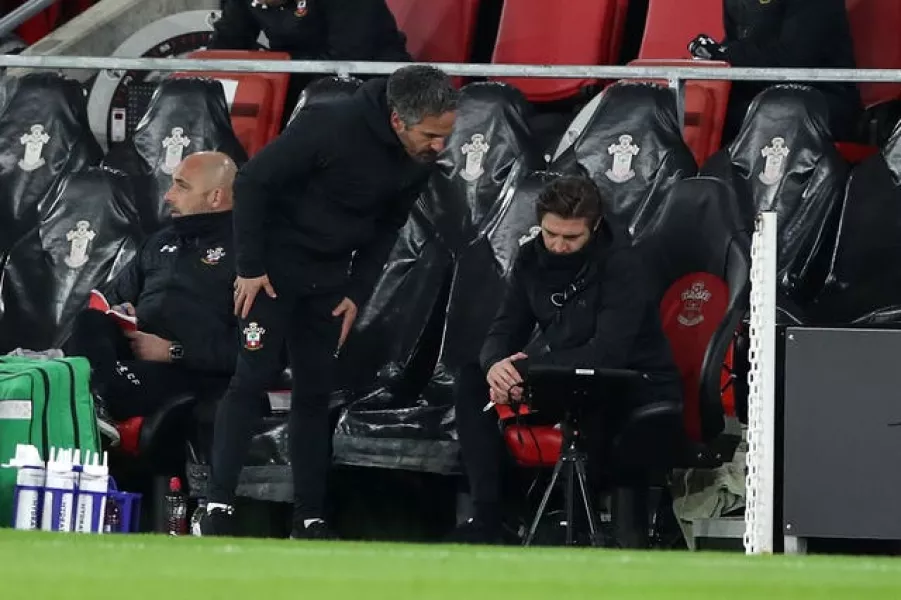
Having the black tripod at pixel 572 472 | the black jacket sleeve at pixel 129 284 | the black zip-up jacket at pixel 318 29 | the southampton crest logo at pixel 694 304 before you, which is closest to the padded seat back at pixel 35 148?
the black jacket sleeve at pixel 129 284

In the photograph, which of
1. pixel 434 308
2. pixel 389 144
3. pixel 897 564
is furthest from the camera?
pixel 434 308

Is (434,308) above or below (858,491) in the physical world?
above

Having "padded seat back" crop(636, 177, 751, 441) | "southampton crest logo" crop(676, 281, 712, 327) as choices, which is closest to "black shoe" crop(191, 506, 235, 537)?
"padded seat back" crop(636, 177, 751, 441)

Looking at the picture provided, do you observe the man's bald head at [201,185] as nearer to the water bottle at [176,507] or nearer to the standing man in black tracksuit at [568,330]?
the water bottle at [176,507]

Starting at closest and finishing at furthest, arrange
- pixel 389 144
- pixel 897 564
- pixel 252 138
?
pixel 897 564, pixel 389 144, pixel 252 138

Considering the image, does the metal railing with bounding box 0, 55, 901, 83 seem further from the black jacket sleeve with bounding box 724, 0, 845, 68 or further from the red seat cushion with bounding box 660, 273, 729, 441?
the red seat cushion with bounding box 660, 273, 729, 441

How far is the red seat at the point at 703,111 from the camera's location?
24.4ft

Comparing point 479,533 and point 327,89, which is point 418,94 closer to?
point 479,533

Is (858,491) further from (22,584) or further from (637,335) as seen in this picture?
(22,584)

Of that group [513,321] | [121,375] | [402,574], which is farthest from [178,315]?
[402,574]

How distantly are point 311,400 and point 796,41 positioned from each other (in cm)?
234

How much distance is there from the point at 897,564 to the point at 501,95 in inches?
134

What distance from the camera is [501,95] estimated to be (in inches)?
283

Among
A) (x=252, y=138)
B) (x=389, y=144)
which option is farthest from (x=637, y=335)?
(x=252, y=138)
